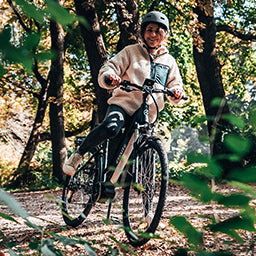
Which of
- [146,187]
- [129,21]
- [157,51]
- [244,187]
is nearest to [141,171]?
[146,187]

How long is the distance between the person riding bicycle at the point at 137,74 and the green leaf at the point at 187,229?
2571 mm

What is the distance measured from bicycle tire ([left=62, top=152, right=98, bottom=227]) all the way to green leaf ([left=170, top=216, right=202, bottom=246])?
304cm

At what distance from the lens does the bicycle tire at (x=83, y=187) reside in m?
3.79

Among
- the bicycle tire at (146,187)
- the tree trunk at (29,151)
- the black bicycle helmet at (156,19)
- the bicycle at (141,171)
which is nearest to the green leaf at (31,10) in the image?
the bicycle at (141,171)

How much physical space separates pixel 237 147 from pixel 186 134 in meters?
61.5

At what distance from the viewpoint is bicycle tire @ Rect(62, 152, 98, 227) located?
3.79m

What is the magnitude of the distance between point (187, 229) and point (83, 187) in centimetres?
340

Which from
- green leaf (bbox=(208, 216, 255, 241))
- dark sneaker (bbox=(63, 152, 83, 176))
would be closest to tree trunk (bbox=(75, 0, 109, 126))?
dark sneaker (bbox=(63, 152, 83, 176))

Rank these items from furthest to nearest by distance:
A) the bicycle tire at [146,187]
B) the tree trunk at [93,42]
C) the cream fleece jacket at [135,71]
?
the tree trunk at [93,42], the cream fleece jacket at [135,71], the bicycle tire at [146,187]

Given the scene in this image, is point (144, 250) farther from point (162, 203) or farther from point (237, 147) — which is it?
point (237, 147)

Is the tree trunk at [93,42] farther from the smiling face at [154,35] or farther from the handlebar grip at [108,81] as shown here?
the handlebar grip at [108,81]

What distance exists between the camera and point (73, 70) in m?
15.7

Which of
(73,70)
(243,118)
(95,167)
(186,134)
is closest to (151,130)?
(95,167)

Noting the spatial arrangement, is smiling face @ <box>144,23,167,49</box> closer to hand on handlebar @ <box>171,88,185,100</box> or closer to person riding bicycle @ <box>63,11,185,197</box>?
person riding bicycle @ <box>63,11,185,197</box>
